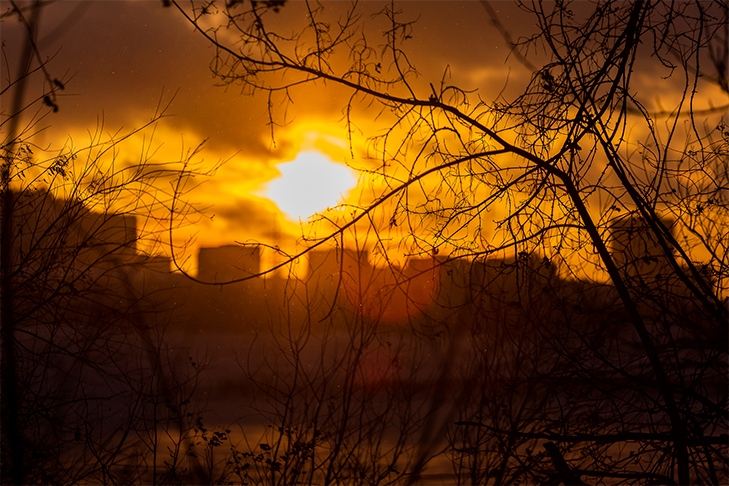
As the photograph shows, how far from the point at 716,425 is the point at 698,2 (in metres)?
A: 2.08

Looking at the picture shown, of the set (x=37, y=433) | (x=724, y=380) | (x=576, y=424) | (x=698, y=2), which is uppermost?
(x=698, y=2)

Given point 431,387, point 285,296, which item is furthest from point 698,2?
point 431,387

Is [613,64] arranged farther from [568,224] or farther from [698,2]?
[568,224]

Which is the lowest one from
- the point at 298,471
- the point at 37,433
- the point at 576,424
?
the point at 298,471

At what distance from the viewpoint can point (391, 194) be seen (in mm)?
2629

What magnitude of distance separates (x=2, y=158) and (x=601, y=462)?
390 cm

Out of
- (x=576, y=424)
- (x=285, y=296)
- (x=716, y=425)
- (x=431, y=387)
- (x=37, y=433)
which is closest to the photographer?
(x=716, y=425)

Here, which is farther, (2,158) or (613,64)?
(2,158)

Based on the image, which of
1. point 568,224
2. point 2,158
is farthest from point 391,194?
point 2,158

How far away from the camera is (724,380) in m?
3.01

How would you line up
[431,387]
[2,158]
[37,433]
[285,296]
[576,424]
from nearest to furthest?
[576,424], [2,158], [37,433], [285,296], [431,387]

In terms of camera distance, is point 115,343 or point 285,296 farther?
point 285,296

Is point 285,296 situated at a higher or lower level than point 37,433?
higher

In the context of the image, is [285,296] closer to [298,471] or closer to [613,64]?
[298,471]
